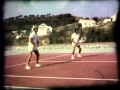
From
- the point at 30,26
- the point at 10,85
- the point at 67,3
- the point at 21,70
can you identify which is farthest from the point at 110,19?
the point at 10,85

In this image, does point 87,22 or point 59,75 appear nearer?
point 59,75

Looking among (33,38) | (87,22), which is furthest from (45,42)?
(33,38)

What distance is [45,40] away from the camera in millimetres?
9406

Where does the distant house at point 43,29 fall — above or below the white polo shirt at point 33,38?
above

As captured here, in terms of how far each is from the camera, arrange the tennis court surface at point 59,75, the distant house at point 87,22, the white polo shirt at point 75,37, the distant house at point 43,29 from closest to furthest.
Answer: the tennis court surface at point 59,75, the distant house at point 43,29, the distant house at point 87,22, the white polo shirt at point 75,37

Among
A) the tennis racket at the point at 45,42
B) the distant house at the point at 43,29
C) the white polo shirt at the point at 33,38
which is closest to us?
the white polo shirt at the point at 33,38

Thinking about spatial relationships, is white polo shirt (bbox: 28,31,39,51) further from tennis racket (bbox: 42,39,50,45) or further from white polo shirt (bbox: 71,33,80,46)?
white polo shirt (bbox: 71,33,80,46)

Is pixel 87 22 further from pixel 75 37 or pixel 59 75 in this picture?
pixel 59 75

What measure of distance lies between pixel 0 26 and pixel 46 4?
1.21 meters

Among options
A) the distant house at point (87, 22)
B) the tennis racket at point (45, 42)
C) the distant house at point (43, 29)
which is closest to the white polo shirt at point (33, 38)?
the distant house at point (43, 29)

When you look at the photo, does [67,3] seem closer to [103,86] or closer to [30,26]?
[30,26]

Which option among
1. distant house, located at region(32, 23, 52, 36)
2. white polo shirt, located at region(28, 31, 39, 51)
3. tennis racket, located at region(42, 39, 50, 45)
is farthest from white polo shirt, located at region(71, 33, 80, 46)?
white polo shirt, located at region(28, 31, 39, 51)

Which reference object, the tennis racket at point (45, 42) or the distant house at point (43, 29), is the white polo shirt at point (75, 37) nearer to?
the tennis racket at point (45, 42)

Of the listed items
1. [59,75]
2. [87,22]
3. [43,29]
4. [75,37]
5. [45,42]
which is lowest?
[59,75]
